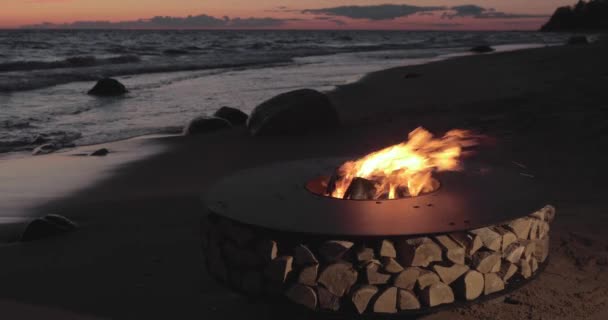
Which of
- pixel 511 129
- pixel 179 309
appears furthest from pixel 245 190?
pixel 511 129

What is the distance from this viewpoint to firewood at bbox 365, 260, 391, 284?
349 centimetres

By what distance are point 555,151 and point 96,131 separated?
8.90m

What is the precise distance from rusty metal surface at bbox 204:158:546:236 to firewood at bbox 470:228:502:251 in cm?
8

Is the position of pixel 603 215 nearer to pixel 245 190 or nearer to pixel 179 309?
pixel 245 190

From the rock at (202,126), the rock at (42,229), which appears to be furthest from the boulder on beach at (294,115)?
the rock at (42,229)

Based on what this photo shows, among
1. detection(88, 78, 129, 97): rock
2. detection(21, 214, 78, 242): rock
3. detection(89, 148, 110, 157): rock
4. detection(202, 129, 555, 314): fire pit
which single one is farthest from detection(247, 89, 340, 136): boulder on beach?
detection(88, 78, 129, 97): rock

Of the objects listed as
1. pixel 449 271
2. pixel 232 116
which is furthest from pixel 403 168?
pixel 232 116

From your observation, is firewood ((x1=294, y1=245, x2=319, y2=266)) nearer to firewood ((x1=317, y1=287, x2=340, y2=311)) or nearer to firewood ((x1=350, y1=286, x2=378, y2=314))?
firewood ((x1=317, y1=287, x2=340, y2=311))

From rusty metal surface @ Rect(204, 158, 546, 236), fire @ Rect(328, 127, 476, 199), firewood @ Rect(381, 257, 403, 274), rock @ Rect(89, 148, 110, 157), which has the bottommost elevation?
rock @ Rect(89, 148, 110, 157)

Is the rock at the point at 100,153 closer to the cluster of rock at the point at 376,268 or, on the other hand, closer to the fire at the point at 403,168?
the fire at the point at 403,168

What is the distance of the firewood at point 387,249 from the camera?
3471 mm

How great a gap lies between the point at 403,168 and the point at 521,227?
946mm

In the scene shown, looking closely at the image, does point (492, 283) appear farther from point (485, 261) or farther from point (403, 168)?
point (403, 168)

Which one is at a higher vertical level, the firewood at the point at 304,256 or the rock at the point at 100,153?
the firewood at the point at 304,256
